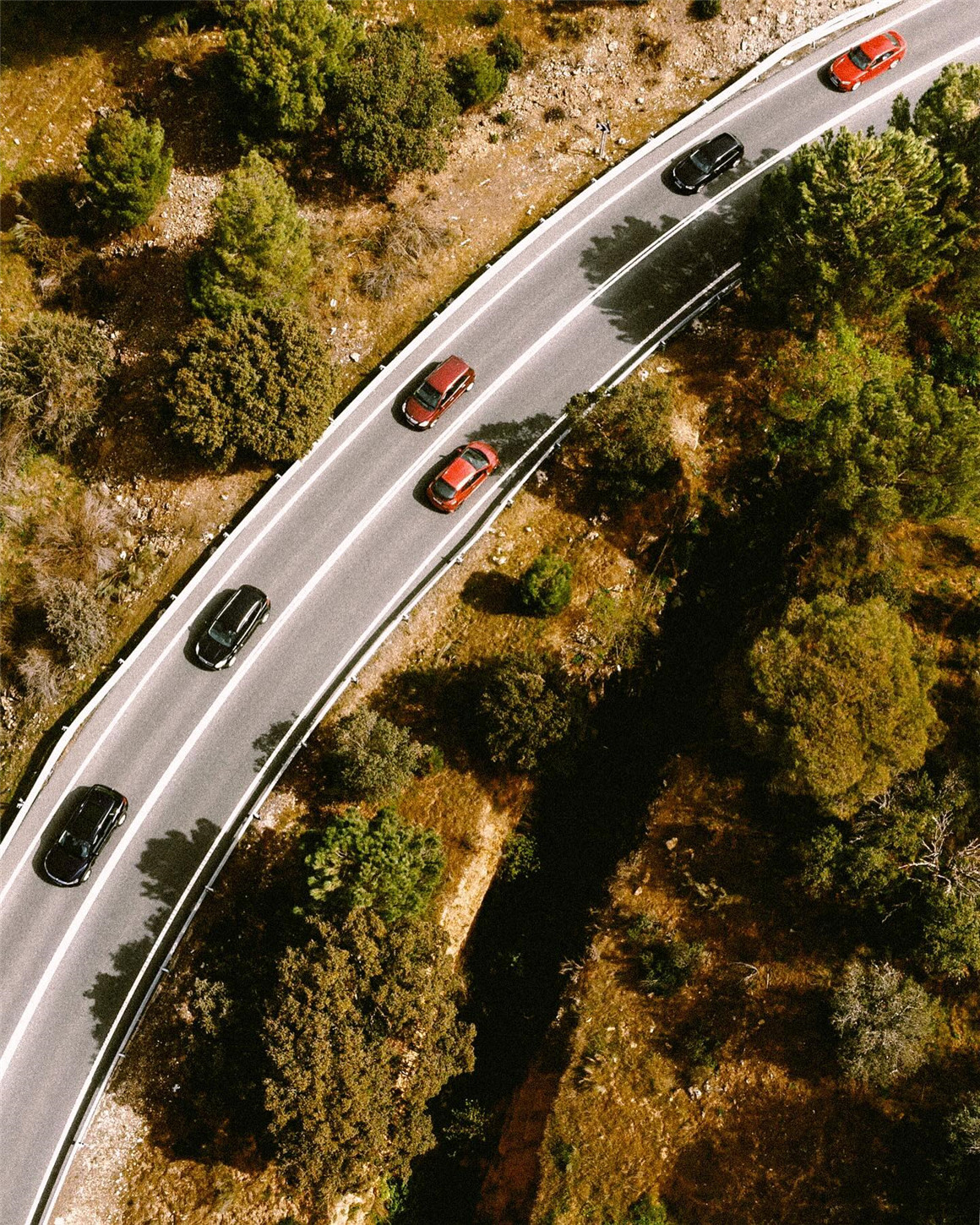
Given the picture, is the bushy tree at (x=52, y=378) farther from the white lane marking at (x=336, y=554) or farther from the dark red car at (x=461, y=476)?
the dark red car at (x=461, y=476)

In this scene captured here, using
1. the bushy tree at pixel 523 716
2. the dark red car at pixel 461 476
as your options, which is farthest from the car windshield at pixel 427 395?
the bushy tree at pixel 523 716

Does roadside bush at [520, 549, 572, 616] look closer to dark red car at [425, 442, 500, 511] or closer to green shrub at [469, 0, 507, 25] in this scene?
dark red car at [425, 442, 500, 511]

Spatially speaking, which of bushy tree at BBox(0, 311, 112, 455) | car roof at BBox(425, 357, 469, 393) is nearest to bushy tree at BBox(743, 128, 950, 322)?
car roof at BBox(425, 357, 469, 393)

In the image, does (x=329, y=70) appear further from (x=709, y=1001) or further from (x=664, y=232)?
(x=709, y=1001)

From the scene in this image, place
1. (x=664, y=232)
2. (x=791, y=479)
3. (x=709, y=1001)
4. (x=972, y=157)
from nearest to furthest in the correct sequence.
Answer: (x=709, y=1001), (x=972, y=157), (x=791, y=479), (x=664, y=232)

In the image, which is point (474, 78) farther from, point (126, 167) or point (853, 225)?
point (853, 225)

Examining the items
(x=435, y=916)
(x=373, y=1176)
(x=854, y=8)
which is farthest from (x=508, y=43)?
(x=373, y=1176)

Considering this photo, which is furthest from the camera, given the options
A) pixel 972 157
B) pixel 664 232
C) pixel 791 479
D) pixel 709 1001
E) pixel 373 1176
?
pixel 664 232
